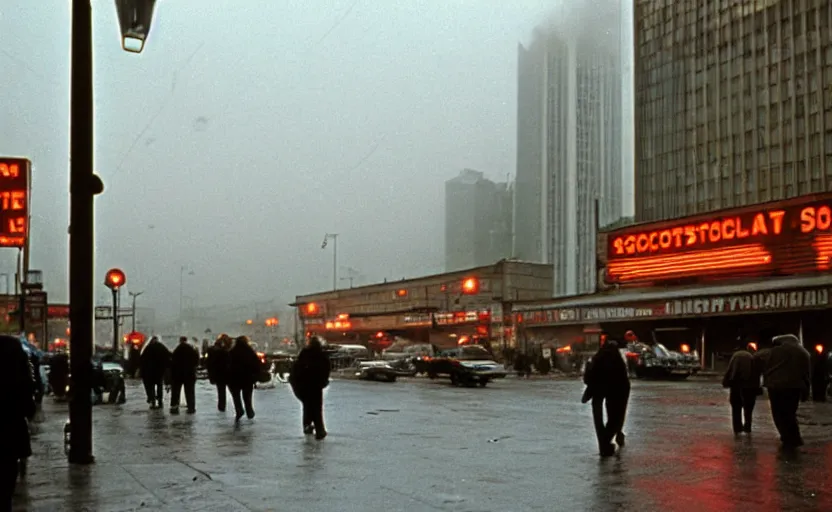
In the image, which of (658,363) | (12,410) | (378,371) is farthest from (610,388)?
(658,363)

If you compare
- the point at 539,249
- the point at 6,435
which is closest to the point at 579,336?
the point at 6,435

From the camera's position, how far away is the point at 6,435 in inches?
259

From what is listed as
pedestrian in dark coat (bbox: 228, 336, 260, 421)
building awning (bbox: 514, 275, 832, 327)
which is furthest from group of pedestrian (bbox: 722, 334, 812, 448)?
building awning (bbox: 514, 275, 832, 327)

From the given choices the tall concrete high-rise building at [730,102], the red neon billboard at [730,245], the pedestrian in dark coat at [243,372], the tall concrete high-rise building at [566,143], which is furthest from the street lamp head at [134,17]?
the tall concrete high-rise building at [566,143]

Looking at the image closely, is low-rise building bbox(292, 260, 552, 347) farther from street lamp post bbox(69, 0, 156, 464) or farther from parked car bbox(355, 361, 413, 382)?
street lamp post bbox(69, 0, 156, 464)

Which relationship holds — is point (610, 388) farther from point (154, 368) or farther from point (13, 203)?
point (13, 203)

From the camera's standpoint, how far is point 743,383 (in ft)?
47.8

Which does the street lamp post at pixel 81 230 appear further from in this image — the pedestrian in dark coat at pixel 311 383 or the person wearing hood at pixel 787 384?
the person wearing hood at pixel 787 384

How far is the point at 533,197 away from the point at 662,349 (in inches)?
5492

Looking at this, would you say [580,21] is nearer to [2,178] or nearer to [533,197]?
[533,197]

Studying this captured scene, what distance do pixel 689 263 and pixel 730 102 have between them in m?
64.4

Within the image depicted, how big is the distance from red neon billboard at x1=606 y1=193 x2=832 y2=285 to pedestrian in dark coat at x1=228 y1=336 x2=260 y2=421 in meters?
35.3

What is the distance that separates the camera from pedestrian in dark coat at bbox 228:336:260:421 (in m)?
17.1

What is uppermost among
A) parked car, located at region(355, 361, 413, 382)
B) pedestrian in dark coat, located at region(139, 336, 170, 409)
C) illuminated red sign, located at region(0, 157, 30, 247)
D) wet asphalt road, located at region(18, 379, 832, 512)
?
illuminated red sign, located at region(0, 157, 30, 247)
